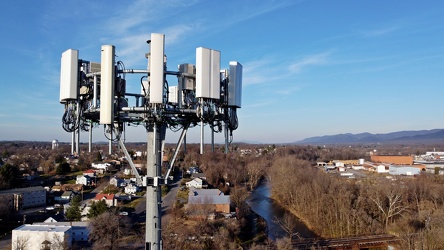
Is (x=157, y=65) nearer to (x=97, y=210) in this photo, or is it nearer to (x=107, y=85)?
(x=107, y=85)

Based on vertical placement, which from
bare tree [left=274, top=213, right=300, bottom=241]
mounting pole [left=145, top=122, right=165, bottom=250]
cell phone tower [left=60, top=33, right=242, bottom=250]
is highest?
cell phone tower [left=60, top=33, right=242, bottom=250]

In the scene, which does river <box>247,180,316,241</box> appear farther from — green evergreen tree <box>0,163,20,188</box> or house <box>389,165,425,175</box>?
green evergreen tree <box>0,163,20,188</box>

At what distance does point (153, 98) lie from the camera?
371cm

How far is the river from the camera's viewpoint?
2049cm

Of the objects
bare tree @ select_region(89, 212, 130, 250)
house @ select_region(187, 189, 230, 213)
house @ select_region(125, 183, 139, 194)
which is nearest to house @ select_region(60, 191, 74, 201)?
house @ select_region(125, 183, 139, 194)

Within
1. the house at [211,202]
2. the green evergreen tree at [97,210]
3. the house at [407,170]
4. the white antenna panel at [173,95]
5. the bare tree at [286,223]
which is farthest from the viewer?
the house at [407,170]

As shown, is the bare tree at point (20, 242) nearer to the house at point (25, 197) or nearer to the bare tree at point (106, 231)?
the bare tree at point (106, 231)

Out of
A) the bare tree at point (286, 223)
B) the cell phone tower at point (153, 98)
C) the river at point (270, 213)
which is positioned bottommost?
the river at point (270, 213)

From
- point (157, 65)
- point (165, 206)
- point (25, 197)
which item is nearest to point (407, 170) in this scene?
point (165, 206)

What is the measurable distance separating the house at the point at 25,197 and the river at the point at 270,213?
17017mm

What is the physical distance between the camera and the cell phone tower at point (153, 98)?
379 cm

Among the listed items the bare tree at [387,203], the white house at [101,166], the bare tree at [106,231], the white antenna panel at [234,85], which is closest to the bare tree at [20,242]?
the bare tree at [106,231]

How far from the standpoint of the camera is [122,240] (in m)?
17.7

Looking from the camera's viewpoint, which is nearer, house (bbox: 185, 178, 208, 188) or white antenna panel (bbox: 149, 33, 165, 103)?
white antenna panel (bbox: 149, 33, 165, 103)
